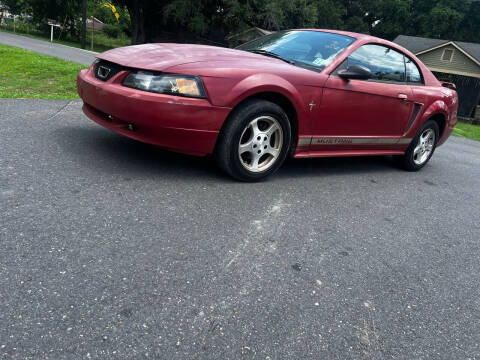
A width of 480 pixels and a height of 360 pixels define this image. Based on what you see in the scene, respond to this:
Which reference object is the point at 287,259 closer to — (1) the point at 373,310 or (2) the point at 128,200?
(1) the point at 373,310

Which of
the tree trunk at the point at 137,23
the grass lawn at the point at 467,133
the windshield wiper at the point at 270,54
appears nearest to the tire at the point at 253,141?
the windshield wiper at the point at 270,54

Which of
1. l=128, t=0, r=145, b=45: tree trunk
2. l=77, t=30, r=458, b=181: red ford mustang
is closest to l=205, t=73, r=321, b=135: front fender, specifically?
l=77, t=30, r=458, b=181: red ford mustang

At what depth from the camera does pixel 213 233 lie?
271 centimetres

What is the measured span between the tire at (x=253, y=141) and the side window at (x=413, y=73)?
82.7 inches

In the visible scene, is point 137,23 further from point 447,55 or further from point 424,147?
point 447,55

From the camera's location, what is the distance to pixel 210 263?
2.37 m

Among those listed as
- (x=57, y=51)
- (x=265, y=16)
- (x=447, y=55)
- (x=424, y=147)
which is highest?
(x=265, y=16)

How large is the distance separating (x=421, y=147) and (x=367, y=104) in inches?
63.2

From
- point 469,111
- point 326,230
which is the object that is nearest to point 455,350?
point 326,230

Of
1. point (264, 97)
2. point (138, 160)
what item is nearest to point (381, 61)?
point (264, 97)

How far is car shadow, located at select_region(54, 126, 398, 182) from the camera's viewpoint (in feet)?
11.8

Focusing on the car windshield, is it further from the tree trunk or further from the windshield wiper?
the tree trunk

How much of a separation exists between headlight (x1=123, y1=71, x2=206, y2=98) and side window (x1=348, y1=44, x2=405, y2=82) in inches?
69.6

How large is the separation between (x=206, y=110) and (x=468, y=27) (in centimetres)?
6551
